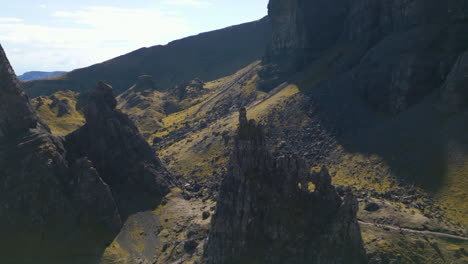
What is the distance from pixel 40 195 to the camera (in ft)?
380

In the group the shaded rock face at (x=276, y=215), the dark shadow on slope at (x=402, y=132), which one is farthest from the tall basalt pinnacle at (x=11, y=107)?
the dark shadow on slope at (x=402, y=132)

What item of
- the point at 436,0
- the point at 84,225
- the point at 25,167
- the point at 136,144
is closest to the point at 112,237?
the point at 84,225

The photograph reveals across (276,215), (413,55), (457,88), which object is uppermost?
(413,55)

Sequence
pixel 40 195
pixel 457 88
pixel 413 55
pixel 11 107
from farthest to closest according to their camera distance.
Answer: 1. pixel 413 55
2. pixel 457 88
3. pixel 11 107
4. pixel 40 195

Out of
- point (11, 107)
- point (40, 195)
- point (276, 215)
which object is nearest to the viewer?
point (276, 215)

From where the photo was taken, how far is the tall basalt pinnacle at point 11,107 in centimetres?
12444

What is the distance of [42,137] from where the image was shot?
12619 centimetres

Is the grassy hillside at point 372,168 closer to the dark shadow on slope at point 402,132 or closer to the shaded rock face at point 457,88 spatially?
the dark shadow on slope at point 402,132

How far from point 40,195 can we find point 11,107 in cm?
3381

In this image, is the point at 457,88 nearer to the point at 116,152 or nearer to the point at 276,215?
the point at 276,215

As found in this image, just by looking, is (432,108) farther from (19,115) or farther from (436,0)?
(19,115)

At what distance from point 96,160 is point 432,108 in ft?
434

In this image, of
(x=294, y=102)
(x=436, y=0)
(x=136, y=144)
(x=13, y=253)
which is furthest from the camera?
(x=294, y=102)

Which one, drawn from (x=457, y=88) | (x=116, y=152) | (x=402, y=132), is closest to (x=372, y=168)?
(x=402, y=132)
